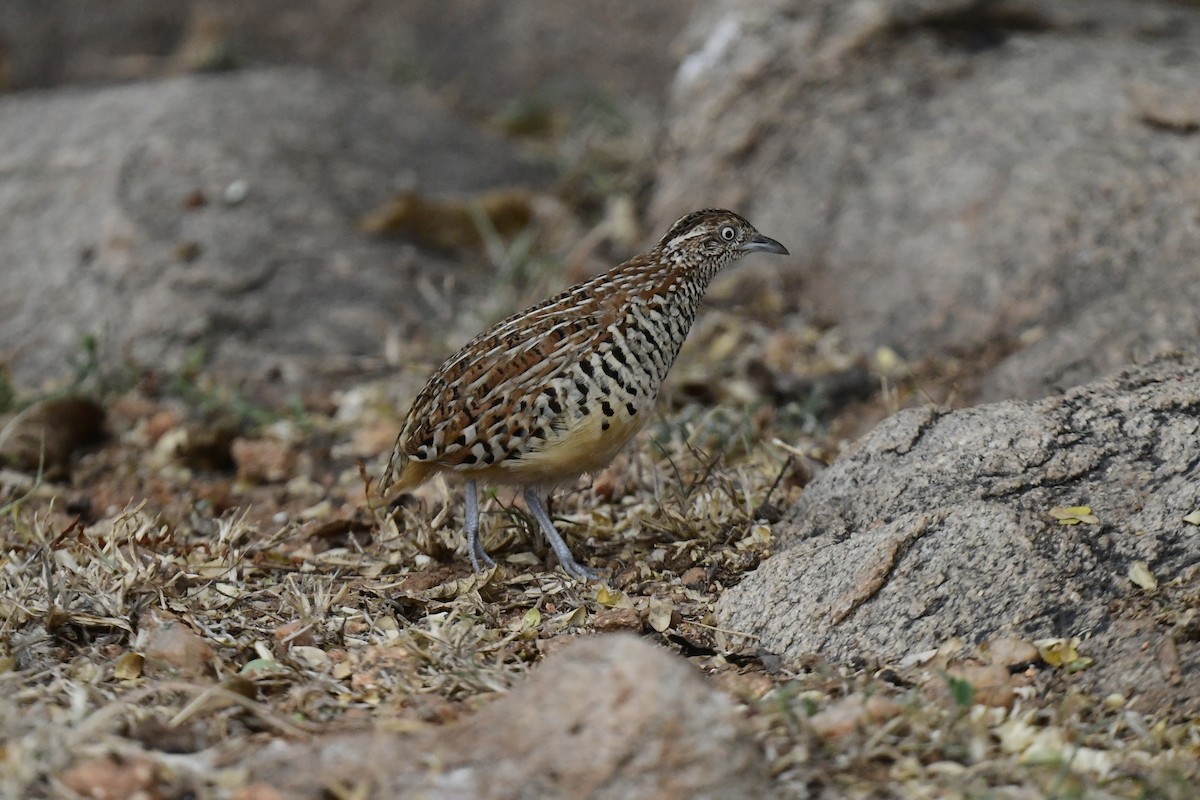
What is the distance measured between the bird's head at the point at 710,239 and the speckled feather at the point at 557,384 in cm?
3

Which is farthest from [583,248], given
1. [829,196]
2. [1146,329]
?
[1146,329]

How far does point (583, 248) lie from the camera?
859 cm

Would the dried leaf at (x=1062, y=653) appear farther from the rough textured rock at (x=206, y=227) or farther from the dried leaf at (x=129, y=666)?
the rough textured rock at (x=206, y=227)

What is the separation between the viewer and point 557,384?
4898mm

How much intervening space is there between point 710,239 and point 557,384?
0.98m

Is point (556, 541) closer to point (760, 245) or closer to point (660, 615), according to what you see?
point (660, 615)

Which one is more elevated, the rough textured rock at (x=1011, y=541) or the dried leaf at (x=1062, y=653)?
the rough textured rock at (x=1011, y=541)

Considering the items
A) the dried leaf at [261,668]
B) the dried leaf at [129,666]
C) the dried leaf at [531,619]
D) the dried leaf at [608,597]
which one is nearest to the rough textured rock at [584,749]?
the dried leaf at [261,668]

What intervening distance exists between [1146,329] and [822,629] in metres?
2.89

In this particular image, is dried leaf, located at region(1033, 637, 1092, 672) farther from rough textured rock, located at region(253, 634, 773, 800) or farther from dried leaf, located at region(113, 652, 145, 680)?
dried leaf, located at region(113, 652, 145, 680)

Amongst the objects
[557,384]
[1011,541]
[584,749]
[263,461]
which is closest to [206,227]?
[263,461]

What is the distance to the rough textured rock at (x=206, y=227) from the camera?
768 cm

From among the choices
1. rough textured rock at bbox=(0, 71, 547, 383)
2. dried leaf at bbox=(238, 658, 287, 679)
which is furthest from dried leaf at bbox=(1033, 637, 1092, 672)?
rough textured rock at bbox=(0, 71, 547, 383)

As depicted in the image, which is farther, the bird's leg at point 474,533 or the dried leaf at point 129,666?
the bird's leg at point 474,533
